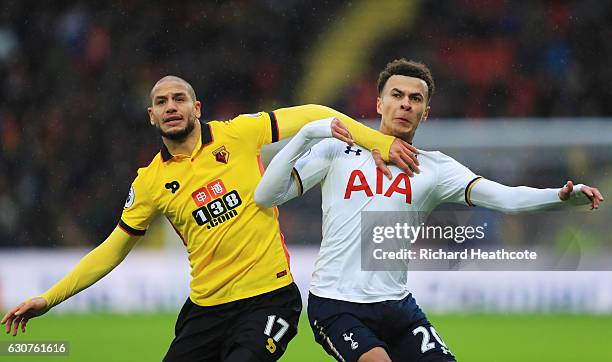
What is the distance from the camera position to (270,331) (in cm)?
499

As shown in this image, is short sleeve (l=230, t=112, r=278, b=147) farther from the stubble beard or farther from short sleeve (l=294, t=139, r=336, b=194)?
short sleeve (l=294, t=139, r=336, b=194)

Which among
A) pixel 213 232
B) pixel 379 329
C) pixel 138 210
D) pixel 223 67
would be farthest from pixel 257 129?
pixel 223 67

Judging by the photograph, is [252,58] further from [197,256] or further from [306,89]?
[197,256]

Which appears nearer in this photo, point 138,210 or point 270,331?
point 270,331

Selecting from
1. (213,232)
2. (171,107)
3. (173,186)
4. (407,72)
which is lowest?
(213,232)

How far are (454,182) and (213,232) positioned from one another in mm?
1232

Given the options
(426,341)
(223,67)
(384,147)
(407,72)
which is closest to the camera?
(426,341)

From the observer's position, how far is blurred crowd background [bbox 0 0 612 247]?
44.3 feet

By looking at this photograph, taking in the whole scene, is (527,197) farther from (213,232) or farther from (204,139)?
(204,139)

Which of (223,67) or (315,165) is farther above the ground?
(223,67)

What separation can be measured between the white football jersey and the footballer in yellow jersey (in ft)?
0.82

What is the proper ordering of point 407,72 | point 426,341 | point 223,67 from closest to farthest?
point 426,341
point 407,72
point 223,67

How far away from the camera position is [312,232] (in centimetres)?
1104

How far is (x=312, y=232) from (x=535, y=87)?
489cm
